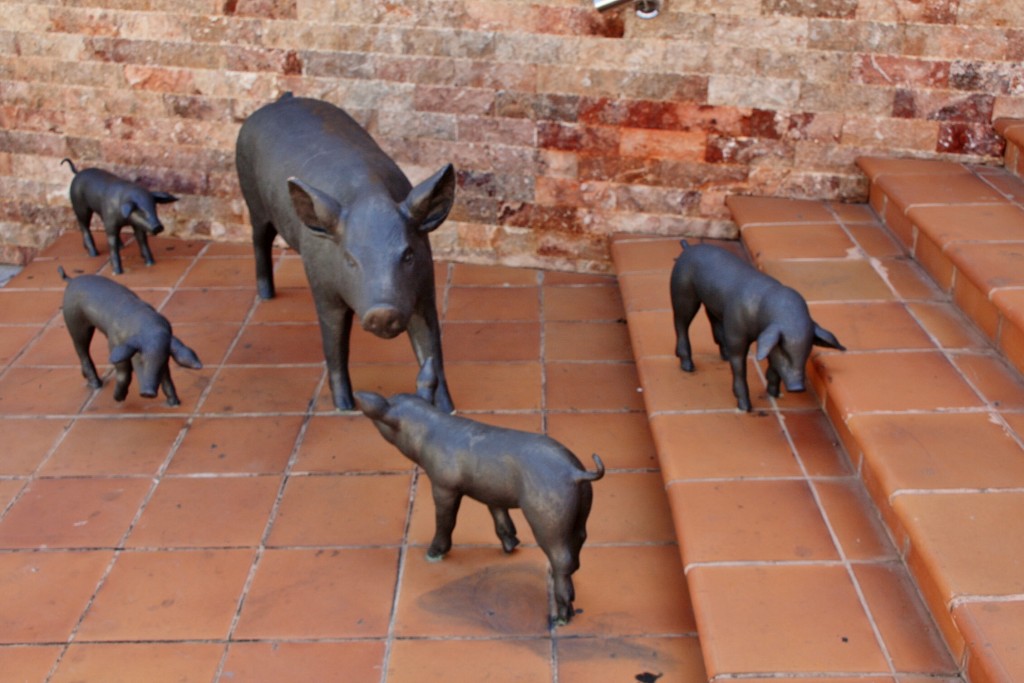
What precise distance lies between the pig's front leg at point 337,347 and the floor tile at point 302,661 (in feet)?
5.26

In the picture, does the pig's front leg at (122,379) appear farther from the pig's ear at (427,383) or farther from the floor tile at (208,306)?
the pig's ear at (427,383)

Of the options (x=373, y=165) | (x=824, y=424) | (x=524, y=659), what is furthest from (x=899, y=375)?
(x=373, y=165)

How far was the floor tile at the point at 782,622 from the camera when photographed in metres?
3.30

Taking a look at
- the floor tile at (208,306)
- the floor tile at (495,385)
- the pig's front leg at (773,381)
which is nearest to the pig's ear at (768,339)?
the pig's front leg at (773,381)

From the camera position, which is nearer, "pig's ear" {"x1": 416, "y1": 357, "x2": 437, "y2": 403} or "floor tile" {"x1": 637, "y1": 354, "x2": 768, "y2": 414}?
"pig's ear" {"x1": 416, "y1": 357, "x2": 437, "y2": 403}

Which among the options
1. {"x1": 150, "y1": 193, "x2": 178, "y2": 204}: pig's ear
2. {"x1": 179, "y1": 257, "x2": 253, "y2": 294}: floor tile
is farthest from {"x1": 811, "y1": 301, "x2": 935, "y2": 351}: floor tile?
{"x1": 150, "y1": 193, "x2": 178, "y2": 204}: pig's ear

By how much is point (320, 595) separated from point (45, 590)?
39.6 inches

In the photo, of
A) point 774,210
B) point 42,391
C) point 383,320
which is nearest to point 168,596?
point 383,320

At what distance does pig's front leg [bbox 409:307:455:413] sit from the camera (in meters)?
4.85

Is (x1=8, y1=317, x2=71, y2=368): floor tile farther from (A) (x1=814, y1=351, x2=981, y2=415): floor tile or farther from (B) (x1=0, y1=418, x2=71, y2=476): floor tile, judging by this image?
(A) (x1=814, y1=351, x2=981, y2=415): floor tile

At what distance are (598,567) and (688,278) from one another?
1408mm

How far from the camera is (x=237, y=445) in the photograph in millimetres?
4902

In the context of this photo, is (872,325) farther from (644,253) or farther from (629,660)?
(629,660)

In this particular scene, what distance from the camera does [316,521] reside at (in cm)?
438
